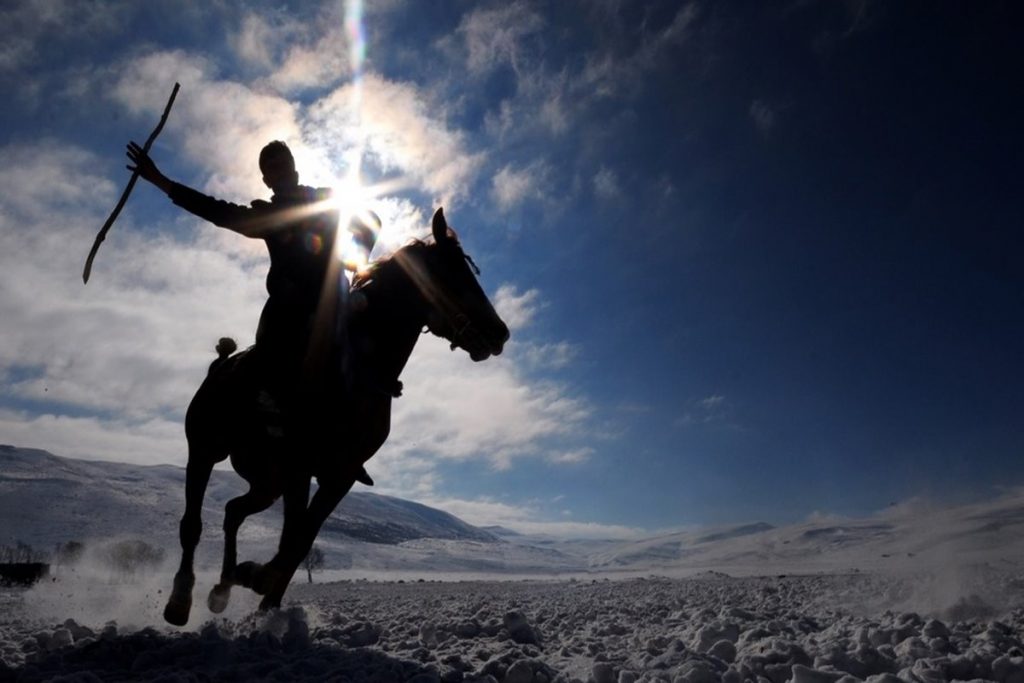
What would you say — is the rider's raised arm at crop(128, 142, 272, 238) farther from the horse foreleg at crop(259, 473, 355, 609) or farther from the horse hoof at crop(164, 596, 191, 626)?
the horse hoof at crop(164, 596, 191, 626)

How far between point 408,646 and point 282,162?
135 inches

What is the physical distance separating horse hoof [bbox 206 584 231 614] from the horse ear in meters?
2.85

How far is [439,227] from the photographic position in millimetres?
3924

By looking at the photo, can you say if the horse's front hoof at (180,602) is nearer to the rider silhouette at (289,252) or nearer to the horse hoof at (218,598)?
the horse hoof at (218,598)

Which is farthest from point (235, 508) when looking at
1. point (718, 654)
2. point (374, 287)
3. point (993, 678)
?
point (993, 678)

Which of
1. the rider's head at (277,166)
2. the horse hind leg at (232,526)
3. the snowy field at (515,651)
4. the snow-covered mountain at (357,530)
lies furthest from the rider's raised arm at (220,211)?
the snow-covered mountain at (357,530)

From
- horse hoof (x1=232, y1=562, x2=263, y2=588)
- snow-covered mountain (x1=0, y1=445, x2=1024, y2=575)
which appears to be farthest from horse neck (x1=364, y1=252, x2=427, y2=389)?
snow-covered mountain (x1=0, y1=445, x2=1024, y2=575)

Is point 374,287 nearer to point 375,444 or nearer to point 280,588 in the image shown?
point 375,444

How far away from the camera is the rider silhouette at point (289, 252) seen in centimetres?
343

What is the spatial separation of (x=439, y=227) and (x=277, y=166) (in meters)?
1.26

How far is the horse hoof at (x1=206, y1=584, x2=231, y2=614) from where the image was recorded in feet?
12.7

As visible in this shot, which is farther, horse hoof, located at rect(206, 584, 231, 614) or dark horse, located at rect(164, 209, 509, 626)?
horse hoof, located at rect(206, 584, 231, 614)

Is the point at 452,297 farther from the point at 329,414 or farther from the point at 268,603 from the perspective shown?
the point at 268,603

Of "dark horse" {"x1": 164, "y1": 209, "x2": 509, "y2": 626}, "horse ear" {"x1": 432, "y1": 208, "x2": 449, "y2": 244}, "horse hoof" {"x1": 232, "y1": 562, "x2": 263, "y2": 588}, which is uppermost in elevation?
"horse ear" {"x1": 432, "y1": 208, "x2": 449, "y2": 244}
